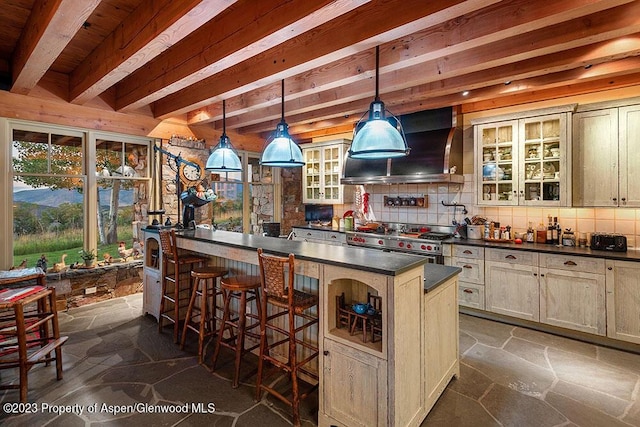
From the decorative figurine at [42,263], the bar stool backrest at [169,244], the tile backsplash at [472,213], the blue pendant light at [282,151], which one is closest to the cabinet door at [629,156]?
the tile backsplash at [472,213]

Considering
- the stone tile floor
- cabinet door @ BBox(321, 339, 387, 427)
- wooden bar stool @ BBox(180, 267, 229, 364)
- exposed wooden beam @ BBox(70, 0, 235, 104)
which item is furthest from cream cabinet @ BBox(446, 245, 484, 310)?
exposed wooden beam @ BBox(70, 0, 235, 104)

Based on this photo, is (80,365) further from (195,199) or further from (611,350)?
(611,350)

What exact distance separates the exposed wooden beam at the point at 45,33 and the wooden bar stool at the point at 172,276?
5.75ft

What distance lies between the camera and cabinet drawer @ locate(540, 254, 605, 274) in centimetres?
309

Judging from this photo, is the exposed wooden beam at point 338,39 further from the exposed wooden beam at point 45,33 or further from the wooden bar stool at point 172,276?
the wooden bar stool at point 172,276

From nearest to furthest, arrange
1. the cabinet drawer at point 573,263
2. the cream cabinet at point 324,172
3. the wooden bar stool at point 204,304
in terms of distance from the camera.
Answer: the wooden bar stool at point 204,304 → the cabinet drawer at point 573,263 → the cream cabinet at point 324,172

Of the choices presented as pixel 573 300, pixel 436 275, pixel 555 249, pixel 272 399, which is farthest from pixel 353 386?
pixel 555 249

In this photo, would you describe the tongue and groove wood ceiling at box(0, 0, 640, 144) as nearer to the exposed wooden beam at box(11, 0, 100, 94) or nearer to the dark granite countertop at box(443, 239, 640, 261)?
the exposed wooden beam at box(11, 0, 100, 94)

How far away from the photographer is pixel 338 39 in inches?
96.3

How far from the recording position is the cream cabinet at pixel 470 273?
149 inches

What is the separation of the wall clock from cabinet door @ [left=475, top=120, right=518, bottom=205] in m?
4.11

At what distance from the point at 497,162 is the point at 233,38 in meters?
3.31

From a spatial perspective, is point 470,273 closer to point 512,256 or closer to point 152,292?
point 512,256

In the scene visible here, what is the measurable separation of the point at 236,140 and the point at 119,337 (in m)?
3.69
